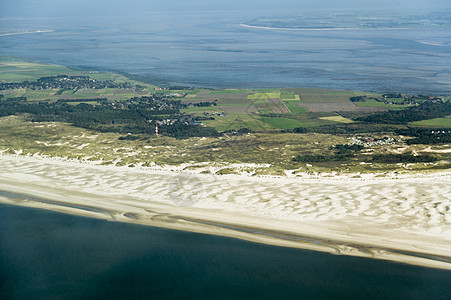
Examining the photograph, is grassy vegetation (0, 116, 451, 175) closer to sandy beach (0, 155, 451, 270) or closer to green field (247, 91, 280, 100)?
sandy beach (0, 155, 451, 270)

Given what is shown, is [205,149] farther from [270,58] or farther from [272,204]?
[270,58]

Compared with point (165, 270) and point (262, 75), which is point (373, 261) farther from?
point (262, 75)

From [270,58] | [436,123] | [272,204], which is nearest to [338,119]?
[436,123]

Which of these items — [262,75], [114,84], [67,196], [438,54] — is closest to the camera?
[67,196]

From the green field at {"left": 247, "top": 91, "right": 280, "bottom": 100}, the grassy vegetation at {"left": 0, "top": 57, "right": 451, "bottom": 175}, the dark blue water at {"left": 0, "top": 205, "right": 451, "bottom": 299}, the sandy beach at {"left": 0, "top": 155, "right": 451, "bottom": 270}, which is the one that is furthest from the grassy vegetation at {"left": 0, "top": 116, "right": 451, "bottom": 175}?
the green field at {"left": 247, "top": 91, "right": 280, "bottom": 100}

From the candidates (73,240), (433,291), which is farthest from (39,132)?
(433,291)

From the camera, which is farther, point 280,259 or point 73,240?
point 73,240

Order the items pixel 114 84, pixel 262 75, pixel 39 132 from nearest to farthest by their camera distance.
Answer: pixel 39 132, pixel 114 84, pixel 262 75
